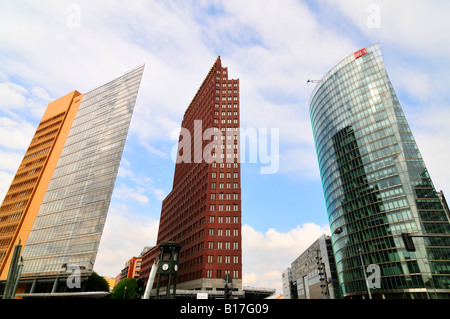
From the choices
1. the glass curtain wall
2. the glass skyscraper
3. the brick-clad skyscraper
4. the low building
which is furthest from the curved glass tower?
the glass skyscraper

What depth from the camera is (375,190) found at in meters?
75.2

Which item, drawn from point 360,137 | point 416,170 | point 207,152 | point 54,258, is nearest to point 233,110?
point 207,152

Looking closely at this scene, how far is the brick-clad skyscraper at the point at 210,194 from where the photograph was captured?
2778 inches

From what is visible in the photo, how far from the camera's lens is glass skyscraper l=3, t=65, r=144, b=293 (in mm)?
66875

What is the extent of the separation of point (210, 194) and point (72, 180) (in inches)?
1717

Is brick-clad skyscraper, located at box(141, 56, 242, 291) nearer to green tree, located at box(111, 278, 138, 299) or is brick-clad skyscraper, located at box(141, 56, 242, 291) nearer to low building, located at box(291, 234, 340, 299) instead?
green tree, located at box(111, 278, 138, 299)

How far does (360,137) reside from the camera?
273 ft

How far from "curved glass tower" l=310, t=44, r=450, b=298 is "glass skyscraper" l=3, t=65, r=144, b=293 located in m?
64.1

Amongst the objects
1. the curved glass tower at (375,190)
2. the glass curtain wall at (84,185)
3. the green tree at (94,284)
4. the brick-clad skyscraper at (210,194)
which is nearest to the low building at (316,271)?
the curved glass tower at (375,190)

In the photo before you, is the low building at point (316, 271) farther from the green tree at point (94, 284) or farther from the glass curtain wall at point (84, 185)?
the glass curtain wall at point (84, 185)

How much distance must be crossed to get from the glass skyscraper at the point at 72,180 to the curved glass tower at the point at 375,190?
64.1m

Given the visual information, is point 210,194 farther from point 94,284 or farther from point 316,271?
point 316,271

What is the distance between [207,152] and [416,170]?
2478 inches

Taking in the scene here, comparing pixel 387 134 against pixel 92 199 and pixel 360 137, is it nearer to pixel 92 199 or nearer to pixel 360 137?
pixel 360 137
